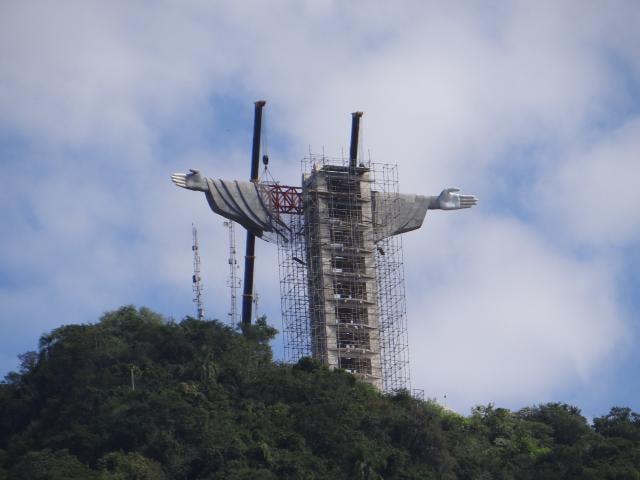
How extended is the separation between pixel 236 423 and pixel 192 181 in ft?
45.3

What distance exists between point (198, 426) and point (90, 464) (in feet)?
13.7

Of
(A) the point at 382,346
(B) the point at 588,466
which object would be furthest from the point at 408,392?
(B) the point at 588,466

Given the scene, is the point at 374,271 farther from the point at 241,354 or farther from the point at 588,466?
the point at 588,466

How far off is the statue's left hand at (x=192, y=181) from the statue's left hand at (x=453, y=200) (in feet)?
37.4

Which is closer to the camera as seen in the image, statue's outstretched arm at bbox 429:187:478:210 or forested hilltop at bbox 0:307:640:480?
forested hilltop at bbox 0:307:640:480

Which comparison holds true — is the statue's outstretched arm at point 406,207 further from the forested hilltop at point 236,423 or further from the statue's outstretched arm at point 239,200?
the forested hilltop at point 236,423

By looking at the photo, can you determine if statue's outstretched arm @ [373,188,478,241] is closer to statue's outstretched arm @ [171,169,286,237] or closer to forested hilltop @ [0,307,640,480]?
statue's outstretched arm @ [171,169,286,237]

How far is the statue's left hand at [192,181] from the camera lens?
7400 centimetres

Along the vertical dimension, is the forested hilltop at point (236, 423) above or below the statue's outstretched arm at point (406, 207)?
below

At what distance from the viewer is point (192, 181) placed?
74.2m

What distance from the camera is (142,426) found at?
206 ft

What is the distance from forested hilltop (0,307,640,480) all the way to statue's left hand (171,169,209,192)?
6.30m

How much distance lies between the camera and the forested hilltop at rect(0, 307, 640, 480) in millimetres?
61625

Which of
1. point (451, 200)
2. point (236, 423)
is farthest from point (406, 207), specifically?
point (236, 423)
